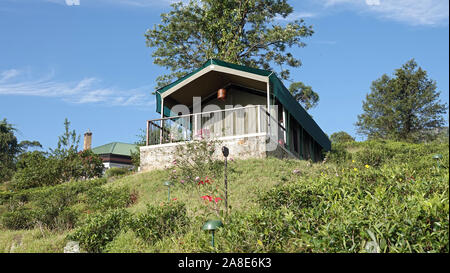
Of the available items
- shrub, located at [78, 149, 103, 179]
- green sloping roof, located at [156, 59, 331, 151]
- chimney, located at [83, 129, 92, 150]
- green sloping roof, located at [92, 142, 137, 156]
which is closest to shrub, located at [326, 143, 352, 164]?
green sloping roof, located at [156, 59, 331, 151]

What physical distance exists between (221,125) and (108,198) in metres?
6.47

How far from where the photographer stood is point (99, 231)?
646cm

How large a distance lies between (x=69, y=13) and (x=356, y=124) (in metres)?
33.6

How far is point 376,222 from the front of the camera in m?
3.94

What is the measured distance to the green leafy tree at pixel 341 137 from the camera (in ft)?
120

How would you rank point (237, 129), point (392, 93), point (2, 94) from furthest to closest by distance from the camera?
point (392, 93) < point (237, 129) < point (2, 94)

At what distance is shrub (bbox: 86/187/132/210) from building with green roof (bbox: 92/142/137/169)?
2722 centimetres

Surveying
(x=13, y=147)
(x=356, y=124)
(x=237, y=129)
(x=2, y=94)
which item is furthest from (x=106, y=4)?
(x=13, y=147)

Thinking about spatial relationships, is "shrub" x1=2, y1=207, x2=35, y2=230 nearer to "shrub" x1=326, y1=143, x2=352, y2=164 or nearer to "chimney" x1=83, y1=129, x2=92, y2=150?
"shrub" x1=326, y1=143, x2=352, y2=164

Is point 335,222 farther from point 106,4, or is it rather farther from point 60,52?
point 60,52

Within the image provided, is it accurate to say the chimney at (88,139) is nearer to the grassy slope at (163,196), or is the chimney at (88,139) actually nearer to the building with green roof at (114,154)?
the building with green roof at (114,154)

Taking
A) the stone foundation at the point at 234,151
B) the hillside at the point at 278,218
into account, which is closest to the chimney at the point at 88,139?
the stone foundation at the point at 234,151

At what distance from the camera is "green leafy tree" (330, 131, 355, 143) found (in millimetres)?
36703
